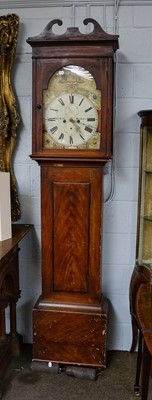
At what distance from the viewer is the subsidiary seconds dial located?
165 centimetres

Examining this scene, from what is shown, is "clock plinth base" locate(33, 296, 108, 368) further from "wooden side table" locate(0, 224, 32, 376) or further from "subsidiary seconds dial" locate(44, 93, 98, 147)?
"subsidiary seconds dial" locate(44, 93, 98, 147)

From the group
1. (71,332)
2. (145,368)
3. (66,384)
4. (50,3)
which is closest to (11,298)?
(71,332)

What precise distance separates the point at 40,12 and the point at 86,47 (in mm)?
479

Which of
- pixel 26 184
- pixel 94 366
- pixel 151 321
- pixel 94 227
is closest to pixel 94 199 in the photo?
pixel 94 227

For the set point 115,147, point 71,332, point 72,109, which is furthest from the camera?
point 115,147

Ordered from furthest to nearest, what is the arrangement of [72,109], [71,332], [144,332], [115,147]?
[115,147]
[71,332]
[72,109]
[144,332]

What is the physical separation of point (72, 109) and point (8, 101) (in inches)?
17.4

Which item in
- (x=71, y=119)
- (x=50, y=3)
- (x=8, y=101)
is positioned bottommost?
(x=71, y=119)

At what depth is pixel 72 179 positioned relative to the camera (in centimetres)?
171

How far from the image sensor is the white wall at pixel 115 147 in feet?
6.00

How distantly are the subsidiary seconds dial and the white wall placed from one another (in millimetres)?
305

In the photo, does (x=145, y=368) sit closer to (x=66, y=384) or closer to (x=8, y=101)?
(x=66, y=384)

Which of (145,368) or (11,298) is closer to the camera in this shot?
(145,368)

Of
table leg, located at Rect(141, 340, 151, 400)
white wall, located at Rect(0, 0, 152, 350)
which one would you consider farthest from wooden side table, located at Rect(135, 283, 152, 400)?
white wall, located at Rect(0, 0, 152, 350)
